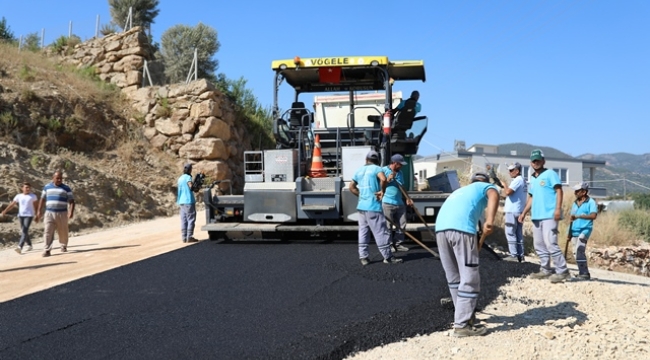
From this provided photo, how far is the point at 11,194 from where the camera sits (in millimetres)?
12422

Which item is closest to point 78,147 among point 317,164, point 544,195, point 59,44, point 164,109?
point 164,109

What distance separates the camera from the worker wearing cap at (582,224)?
704cm

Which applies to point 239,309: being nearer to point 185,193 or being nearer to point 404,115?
point 404,115

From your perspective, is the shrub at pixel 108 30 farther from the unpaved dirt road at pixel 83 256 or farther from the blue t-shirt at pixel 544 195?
the blue t-shirt at pixel 544 195

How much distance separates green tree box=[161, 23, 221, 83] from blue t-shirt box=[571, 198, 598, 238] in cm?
1792

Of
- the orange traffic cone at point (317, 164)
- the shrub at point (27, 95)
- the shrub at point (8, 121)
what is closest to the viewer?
the orange traffic cone at point (317, 164)

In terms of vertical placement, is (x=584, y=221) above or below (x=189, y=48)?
below

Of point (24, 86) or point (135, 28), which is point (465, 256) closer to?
point (24, 86)

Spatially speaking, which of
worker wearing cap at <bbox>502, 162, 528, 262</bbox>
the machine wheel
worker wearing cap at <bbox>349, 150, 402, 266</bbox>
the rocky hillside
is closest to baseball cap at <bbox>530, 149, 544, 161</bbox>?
worker wearing cap at <bbox>502, 162, 528, 262</bbox>

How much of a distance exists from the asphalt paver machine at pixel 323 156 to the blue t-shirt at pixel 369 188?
1259 mm

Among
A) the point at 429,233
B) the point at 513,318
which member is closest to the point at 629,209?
the point at 429,233

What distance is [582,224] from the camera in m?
7.15

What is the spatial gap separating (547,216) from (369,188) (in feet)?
6.63

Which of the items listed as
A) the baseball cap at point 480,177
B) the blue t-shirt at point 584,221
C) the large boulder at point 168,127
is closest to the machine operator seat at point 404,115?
the blue t-shirt at point 584,221
